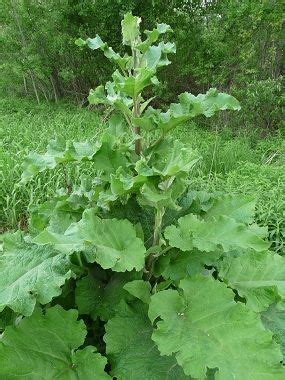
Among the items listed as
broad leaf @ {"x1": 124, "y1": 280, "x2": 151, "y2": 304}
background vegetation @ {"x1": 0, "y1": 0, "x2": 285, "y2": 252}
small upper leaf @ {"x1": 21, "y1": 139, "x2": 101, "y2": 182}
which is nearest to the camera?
broad leaf @ {"x1": 124, "y1": 280, "x2": 151, "y2": 304}

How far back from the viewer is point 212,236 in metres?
1.43

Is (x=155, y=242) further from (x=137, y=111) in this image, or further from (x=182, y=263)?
(x=137, y=111)

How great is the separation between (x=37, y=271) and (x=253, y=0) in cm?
682

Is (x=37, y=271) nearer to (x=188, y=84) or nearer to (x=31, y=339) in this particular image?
(x=31, y=339)

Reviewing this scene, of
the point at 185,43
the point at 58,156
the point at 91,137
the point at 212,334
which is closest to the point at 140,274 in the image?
the point at 212,334

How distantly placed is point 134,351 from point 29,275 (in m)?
0.43

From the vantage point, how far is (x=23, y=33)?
801cm

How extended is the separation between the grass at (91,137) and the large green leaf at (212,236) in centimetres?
57

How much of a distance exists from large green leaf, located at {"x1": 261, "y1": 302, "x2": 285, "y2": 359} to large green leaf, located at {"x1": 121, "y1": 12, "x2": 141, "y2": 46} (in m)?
1.20

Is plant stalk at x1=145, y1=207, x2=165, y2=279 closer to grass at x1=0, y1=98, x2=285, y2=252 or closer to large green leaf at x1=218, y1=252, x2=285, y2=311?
large green leaf at x1=218, y1=252, x2=285, y2=311

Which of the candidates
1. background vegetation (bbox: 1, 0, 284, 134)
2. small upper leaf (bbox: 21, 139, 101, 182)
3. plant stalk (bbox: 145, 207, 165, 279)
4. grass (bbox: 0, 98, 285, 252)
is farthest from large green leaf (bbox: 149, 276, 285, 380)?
background vegetation (bbox: 1, 0, 284, 134)

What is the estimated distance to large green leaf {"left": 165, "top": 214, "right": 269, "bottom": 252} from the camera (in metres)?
1.39

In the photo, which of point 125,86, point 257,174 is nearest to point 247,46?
point 257,174

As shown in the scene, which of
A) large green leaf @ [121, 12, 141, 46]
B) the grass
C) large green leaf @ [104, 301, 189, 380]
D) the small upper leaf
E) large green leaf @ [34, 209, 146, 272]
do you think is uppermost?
large green leaf @ [121, 12, 141, 46]
